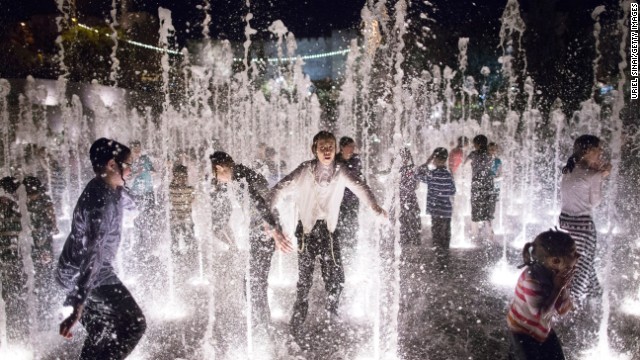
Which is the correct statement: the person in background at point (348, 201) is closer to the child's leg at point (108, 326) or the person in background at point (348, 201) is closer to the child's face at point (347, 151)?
the child's face at point (347, 151)

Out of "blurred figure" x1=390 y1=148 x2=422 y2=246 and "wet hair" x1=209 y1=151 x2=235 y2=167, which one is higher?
"wet hair" x1=209 y1=151 x2=235 y2=167

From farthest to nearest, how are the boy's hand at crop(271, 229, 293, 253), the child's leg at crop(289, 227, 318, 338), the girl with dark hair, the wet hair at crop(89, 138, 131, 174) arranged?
the girl with dark hair < the child's leg at crop(289, 227, 318, 338) < the boy's hand at crop(271, 229, 293, 253) < the wet hair at crop(89, 138, 131, 174)

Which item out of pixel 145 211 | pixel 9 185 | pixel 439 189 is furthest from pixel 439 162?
pixel 9 185

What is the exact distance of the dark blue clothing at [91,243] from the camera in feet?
8.89

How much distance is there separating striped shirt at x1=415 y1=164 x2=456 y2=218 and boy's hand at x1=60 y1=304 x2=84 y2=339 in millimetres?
5235

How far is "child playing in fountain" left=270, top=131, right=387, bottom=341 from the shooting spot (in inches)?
158

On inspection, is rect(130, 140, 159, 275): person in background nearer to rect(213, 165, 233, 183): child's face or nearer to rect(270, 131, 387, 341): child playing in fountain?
rect(213, 165, 233, 183): child's face

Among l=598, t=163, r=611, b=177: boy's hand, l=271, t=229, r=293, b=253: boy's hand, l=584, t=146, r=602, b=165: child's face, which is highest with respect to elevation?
l=584, t=146, r=602, b=165: child's face

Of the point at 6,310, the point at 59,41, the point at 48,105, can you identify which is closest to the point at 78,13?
the point at 59,41

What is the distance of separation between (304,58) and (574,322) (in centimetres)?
5867

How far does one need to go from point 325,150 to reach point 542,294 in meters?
2.09

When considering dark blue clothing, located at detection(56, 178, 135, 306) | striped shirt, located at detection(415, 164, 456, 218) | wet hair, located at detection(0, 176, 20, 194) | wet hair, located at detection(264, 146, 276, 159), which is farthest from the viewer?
wet hair, located at detection(264, 146, 276, 159)

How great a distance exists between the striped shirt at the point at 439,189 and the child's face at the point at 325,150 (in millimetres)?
3251

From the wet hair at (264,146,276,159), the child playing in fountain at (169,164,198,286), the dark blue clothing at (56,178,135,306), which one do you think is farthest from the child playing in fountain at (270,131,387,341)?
the wet hair at (264,146,276,159)
